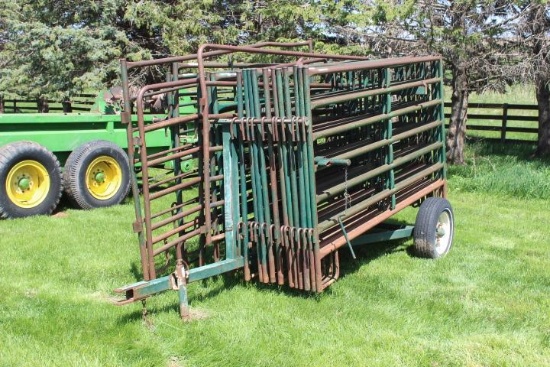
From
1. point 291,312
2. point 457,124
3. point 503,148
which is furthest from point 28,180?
point 503,148

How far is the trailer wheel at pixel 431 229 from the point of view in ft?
20.0

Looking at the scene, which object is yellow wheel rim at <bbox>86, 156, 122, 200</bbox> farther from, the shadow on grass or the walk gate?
the shadow on grass

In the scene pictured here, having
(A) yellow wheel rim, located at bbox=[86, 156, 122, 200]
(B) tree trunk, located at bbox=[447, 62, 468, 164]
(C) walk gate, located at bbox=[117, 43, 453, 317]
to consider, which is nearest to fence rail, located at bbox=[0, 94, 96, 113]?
(A) yellow wheel rim, located at bbox=[86, 156, 122, 200]

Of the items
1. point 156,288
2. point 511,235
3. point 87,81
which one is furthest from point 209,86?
point 87,81

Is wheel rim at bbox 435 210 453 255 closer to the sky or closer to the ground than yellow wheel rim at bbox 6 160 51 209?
closer to the ground

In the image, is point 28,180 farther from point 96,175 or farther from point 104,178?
point 104,178

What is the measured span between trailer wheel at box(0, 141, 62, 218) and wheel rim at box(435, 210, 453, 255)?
4.94 meters

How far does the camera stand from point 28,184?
8133 mm

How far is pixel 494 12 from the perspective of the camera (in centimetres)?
1011

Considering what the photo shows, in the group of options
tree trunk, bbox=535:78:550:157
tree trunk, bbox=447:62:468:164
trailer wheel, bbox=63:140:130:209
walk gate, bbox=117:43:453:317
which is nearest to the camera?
walk gate, bbox=117:43:453:317

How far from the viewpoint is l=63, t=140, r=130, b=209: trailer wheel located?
8.39 metres

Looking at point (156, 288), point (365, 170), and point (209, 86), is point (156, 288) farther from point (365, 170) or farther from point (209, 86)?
point (365, 170)

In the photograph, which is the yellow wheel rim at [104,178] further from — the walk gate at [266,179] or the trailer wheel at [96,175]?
the walk gate at [266,179]

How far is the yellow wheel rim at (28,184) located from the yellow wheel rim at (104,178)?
614mm
